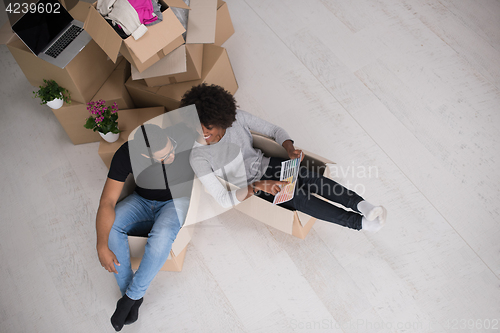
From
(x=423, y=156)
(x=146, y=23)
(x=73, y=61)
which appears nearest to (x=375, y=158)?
(x=423, y=156)

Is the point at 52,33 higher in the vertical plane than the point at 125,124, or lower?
higher

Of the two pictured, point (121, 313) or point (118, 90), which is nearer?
point (121, 313)

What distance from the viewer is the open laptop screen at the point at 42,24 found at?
164 centimetres

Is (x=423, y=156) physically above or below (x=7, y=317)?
above

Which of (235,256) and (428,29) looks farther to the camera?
(428,29)

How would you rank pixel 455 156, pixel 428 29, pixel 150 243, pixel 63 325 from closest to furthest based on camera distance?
pixel 150 243 < pixel 63 325 < pixel 455 156 < pixel 428 29

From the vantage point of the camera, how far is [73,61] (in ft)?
5.57

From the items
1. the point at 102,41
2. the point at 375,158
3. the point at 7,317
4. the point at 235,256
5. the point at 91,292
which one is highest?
the point at 102,41

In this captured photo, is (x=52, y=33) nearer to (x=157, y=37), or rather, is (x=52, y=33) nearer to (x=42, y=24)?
(x=42, y=24)

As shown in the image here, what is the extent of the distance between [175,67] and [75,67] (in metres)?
0.52

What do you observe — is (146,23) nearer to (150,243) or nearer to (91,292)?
(150,243)

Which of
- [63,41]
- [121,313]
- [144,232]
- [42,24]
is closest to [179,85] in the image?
[63,41]

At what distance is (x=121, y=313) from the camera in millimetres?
1541

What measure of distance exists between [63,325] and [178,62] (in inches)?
57.2
